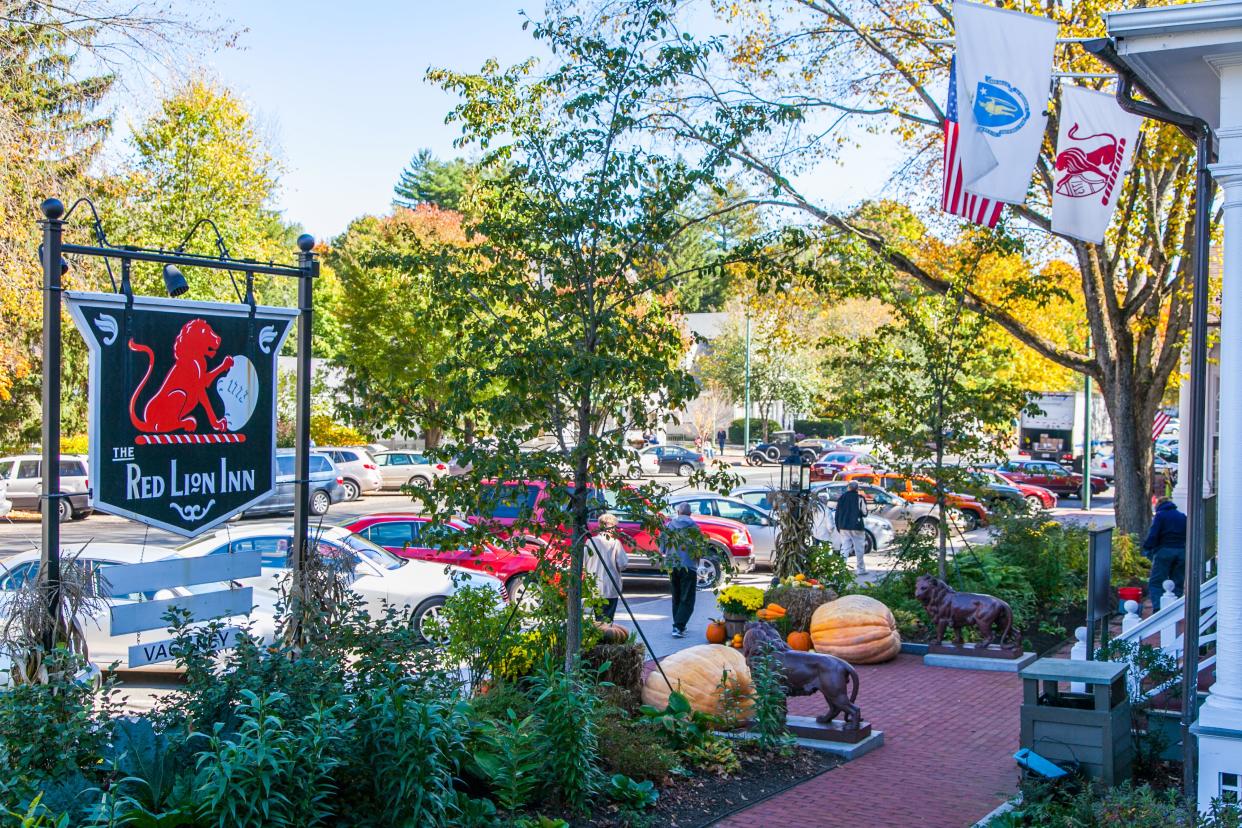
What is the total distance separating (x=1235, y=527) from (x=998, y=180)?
3.77 meters

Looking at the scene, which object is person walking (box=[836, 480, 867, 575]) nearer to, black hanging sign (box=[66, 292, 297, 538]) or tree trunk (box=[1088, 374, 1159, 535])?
tree trunk (box=[1088, 374, 1159, 535])

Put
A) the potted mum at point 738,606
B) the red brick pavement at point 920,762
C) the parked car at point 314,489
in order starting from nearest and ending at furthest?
the red brick pavement at point 920,762, the potted mum at point 738,606, the parked car at point 314,489

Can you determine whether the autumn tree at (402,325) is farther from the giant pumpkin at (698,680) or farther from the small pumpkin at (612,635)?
the giant pumpkin at (698,680)

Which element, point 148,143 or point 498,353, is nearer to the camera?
point 498,353

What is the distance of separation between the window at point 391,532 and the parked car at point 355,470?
1919cm

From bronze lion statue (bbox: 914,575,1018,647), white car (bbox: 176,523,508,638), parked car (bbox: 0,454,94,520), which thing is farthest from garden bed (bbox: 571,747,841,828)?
parked car (bbox: 0,454,94,520)

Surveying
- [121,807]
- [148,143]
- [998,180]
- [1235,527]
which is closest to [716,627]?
[998,180]

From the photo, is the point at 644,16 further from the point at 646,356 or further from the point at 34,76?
the point at 34,76

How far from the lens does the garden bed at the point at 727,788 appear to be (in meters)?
7.17

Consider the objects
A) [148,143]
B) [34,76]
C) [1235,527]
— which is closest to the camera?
[1235,527]

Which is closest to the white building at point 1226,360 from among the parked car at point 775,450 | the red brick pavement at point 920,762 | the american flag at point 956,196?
the red brick pavement at point 920,762

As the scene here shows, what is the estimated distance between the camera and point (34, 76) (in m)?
14.2

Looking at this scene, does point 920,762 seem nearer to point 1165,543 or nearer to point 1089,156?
point 1089,156

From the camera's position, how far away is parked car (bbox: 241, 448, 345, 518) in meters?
30.7
